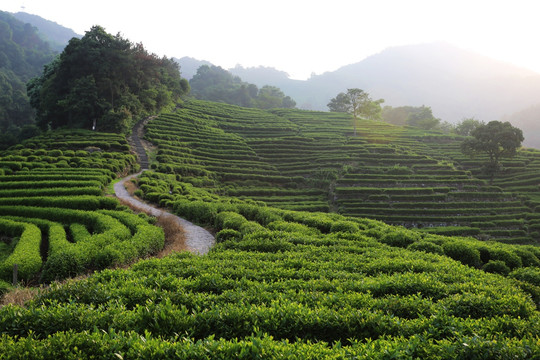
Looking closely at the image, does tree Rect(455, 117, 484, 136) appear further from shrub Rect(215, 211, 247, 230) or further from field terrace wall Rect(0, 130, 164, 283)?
field terrace wall Rect(0, 130, 164, 283)

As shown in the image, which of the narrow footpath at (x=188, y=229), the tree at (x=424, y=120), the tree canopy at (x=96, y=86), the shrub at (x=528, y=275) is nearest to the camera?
the shrub at (x=528, y=275)

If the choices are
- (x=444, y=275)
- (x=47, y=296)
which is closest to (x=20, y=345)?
(x=47, y=296)

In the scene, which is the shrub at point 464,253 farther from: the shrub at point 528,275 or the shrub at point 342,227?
the shrub at point 342,227

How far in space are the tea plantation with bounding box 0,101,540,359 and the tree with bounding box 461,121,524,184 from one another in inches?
371

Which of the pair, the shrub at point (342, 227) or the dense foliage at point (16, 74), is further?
the dense foliage at point (16, 74)

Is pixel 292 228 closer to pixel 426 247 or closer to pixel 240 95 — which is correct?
pixel 426 247

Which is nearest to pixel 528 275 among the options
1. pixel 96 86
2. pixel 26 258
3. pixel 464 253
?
pixel 464 253

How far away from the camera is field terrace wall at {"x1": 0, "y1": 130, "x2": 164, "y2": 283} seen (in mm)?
13367

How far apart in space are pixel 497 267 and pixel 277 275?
10994 mm

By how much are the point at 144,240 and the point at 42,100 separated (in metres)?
56.0

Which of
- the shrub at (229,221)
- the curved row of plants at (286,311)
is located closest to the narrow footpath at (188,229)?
the shrub at (229,221)

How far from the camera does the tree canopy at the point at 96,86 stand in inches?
2037

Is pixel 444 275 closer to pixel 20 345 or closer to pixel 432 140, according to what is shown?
pixel 20 345

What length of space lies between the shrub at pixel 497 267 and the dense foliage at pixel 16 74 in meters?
63.5
